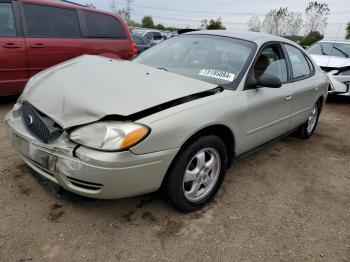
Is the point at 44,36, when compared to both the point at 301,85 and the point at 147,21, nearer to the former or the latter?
the point at 301,85

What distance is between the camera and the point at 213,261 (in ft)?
7.65

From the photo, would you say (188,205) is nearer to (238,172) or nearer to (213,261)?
(213,261)

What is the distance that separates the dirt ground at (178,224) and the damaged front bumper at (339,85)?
487 cm

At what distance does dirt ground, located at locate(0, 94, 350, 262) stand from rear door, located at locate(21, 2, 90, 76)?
2.26m

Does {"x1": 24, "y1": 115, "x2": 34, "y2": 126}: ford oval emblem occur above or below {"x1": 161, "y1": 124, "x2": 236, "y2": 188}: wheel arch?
above

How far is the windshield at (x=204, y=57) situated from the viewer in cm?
321

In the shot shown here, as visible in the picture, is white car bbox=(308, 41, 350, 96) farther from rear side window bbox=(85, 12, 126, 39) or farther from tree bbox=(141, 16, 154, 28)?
tree bbox=(141, 16, 154, 28)

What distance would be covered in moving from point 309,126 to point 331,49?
5.11 metres

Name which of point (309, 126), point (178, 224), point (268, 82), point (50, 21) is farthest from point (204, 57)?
point (50, 21)

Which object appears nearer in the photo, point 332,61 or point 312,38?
point 332,61

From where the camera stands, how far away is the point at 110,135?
7.34ft

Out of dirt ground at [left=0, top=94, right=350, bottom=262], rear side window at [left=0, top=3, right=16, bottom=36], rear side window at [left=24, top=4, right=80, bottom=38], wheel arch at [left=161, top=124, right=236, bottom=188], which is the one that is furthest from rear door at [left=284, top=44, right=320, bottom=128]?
rear side window at [left=0, top=3, right=16, bottom=36]

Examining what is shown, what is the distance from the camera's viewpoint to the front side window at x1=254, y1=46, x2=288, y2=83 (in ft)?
11.2

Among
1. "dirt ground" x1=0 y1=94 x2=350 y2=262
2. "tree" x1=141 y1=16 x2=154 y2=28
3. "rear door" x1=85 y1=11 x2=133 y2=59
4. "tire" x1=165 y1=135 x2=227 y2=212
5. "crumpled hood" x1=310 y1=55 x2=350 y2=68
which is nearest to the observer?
"dirt ground" x1=0 y1=94 x2=350 y2=262
